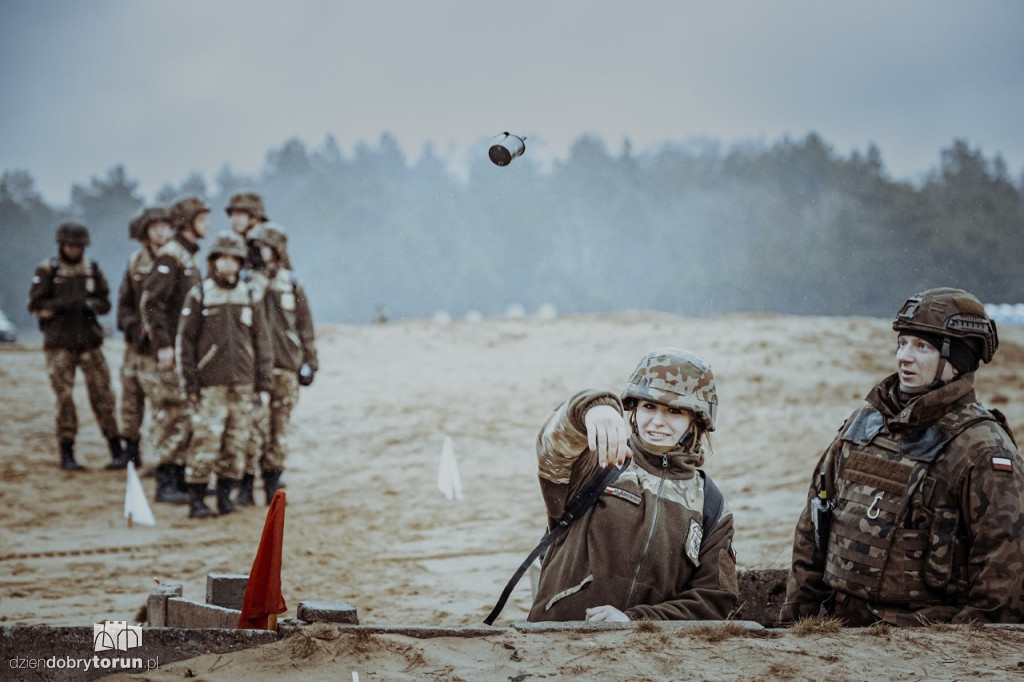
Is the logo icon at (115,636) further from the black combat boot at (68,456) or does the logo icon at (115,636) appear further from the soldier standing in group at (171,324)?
the black combat boot at (68,456)

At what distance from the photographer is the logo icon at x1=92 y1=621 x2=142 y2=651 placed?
2875 mm

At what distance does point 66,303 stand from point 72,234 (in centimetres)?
62

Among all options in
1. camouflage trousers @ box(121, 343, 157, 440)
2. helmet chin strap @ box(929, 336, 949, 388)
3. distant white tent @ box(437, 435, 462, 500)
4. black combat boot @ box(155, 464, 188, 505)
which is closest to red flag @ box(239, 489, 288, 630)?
helmet chin strap @ box(929, 336, 949, 388)

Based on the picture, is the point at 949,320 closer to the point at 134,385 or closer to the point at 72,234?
the point at 134,385

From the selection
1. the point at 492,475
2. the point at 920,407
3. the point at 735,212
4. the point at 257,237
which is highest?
the point at 735,212

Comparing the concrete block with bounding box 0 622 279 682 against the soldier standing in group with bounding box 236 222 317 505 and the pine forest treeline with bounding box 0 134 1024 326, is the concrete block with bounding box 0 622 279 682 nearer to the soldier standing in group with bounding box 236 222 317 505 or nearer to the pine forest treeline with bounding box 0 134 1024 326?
the soldier standing in group with bounding box 236 222 317 505

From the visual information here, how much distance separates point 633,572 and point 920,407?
Answer: 3.74 feet

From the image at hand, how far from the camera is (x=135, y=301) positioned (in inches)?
369

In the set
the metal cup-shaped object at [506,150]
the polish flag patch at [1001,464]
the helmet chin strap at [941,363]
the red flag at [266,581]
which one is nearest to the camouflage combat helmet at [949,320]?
the helmet chin strap at [941,363]

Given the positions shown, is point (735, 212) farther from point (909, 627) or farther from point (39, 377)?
point (909, 627)

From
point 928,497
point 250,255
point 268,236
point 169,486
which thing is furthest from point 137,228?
point 928,497

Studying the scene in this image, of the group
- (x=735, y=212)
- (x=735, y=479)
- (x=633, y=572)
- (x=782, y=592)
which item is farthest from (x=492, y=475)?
(x=735, y=212)

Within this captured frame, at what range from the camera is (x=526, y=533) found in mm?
8055

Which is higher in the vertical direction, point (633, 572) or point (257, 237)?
point (257, 237)
